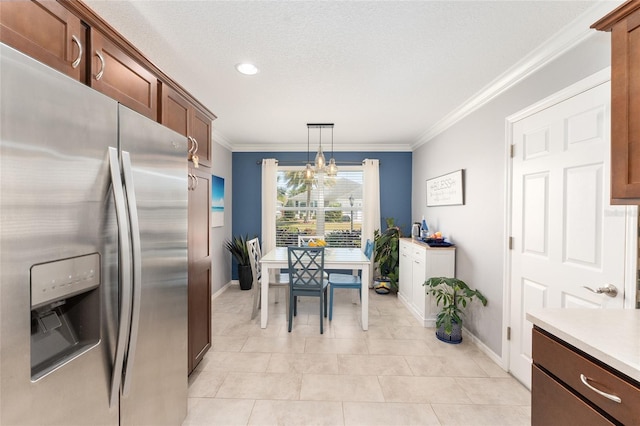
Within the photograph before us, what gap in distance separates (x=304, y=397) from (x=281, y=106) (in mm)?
2755

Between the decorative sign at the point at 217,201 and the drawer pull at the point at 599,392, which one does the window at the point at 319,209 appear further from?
the drawer pull at the point at 599,392

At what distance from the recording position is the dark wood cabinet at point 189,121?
1.81 metres

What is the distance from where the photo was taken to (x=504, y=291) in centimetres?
240

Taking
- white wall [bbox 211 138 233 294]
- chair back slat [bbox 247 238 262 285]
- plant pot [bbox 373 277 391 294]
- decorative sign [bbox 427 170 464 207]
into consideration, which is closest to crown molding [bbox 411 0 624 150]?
decorative sign [bbox 427 170 464 207]

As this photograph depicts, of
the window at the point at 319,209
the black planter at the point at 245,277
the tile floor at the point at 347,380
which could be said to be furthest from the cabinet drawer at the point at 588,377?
the black planter at the point at 245,277

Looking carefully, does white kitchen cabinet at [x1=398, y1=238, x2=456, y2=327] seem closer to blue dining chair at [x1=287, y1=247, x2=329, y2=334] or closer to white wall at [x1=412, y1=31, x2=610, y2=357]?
white wall at [x1=412, y1=31, x2=610, y2=357]

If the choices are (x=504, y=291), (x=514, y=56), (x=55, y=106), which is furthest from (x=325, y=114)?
(x=55, y=106)

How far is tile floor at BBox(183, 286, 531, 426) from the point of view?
1872 mm

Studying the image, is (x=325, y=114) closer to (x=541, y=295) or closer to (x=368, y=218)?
(x=368, y=218)

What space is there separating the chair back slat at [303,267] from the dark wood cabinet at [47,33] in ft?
7.41

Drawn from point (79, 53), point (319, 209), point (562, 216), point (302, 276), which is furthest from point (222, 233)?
point (562, 216)

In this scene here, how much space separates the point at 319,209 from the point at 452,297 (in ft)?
9.27

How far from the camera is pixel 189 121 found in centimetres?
209

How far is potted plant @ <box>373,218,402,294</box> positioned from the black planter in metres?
2.11
